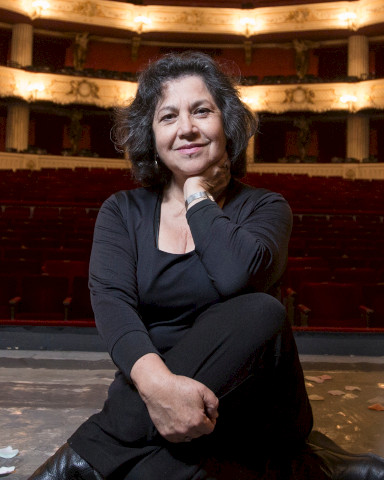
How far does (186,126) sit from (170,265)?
15 centimetres

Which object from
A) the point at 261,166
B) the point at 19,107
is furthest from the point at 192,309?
the point at 19,107

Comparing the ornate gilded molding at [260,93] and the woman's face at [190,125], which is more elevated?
the ornate gilded molding at [260,93]

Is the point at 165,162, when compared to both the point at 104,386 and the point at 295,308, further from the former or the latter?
the point at 295,308

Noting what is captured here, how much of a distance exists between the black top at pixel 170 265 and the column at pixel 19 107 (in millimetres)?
5893

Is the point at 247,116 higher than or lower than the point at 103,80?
lower

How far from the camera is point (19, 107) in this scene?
6.08 metres

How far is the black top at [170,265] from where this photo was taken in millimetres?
494

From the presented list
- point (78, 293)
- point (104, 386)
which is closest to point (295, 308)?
point (78, 293)

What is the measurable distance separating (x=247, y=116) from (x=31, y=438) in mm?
474

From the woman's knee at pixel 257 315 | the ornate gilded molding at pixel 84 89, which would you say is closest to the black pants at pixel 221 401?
the woman's knee at pixel 257 315

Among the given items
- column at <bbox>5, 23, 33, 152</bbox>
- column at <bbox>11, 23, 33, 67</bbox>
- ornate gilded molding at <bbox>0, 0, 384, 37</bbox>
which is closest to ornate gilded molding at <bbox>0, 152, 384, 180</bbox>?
column at <bbox>5, 23, 33, 152</bbox>

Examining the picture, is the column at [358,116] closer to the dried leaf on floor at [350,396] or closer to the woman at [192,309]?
the dried leaf on floor at [350,396]

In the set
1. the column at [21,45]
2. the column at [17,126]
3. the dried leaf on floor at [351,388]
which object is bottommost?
the dried leaf on floor at [351,388]

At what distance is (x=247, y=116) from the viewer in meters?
0.62
